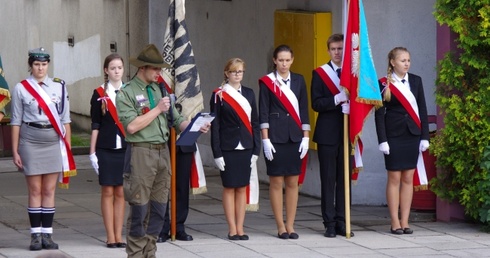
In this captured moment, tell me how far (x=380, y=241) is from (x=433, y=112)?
2.56 m

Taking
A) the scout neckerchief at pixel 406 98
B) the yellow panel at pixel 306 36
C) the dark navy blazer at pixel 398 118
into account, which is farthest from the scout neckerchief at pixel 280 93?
the yellow panel at pixel 306 36

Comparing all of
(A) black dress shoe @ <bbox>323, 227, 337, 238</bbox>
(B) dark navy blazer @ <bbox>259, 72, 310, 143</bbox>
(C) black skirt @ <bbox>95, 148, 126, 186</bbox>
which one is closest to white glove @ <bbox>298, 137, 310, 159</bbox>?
(B) dark navy blazer @ <bbox>259, 72, 310, 143</bbox>

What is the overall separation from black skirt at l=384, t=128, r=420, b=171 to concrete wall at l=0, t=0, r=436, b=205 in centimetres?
178

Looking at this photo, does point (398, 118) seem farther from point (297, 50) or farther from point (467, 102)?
point (297, 50)

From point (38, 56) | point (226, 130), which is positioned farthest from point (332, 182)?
point (38, 56)

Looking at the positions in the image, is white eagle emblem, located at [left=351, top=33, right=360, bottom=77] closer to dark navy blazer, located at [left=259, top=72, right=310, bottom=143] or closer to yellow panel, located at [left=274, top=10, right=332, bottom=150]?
dark navy blazer, located at [left=259, top=72, right=310, bottom=143]

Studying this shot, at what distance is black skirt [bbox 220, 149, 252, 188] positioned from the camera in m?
10.6

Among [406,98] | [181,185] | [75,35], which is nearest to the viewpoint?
[181,185]

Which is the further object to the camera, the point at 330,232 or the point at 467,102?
the point at 467,102

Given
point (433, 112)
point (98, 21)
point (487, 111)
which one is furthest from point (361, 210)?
point (98, 21)

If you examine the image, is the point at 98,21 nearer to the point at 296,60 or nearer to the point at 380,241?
the point at 296,60

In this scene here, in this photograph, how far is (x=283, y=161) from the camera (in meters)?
10.8

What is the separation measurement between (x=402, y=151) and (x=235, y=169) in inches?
66.0

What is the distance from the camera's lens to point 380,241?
10.6 m
